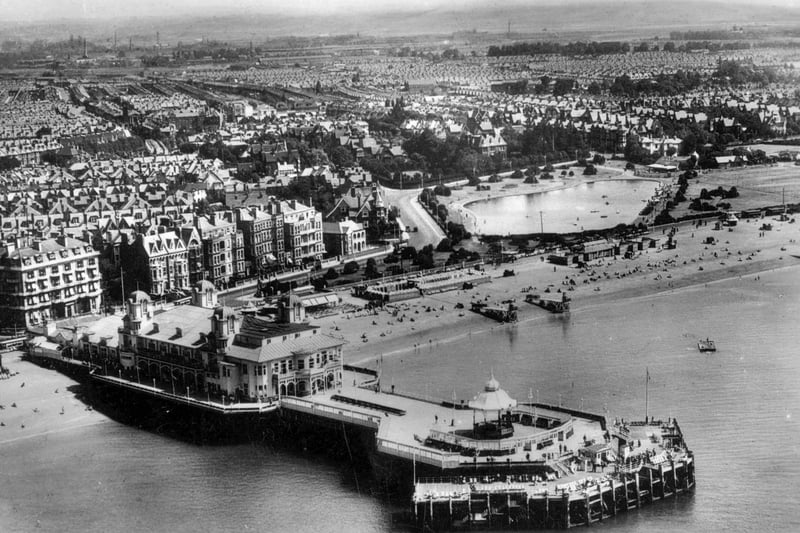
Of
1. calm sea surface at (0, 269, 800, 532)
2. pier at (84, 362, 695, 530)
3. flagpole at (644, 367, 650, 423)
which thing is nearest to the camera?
pier at (84, 362, 695, 530)

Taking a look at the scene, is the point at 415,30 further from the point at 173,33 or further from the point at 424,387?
the point at 424,387

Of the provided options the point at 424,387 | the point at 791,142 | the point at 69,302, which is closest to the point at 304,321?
the point at 424,387

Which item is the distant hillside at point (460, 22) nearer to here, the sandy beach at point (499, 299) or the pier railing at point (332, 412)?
the sandy beach at point (499, 299)

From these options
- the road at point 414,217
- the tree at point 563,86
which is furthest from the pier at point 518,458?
the tree at point 563,86

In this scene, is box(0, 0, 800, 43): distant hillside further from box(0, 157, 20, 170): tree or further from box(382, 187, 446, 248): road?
box(382, 187, 446, 248): road

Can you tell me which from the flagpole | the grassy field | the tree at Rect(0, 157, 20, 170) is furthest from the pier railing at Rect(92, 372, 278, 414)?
the tree at Rect(0, 157, 20, 170)

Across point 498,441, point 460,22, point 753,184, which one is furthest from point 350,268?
point 460,22

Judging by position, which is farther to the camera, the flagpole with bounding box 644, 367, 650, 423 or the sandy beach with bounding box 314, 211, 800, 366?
the sandy beach with bounding box 314, 211, 800, 366
